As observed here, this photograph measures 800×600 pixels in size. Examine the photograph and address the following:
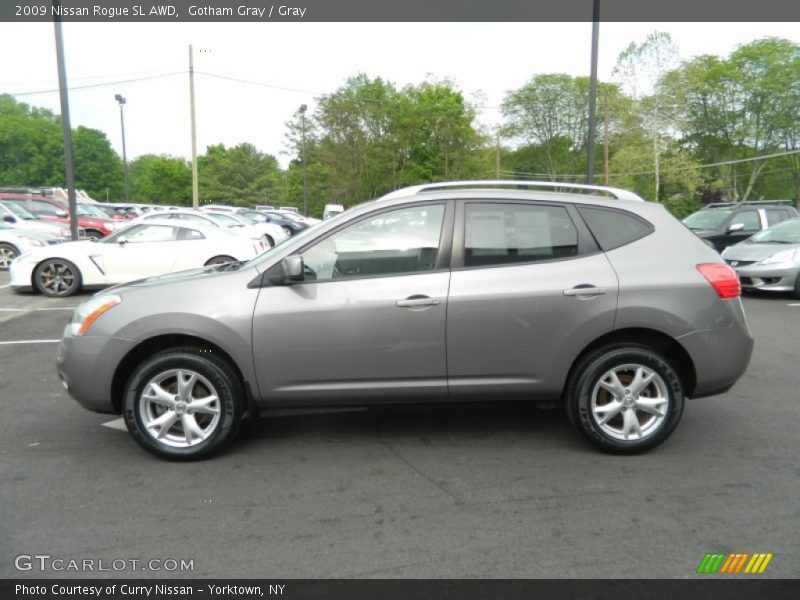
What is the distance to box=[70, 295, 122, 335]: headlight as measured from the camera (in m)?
4.02

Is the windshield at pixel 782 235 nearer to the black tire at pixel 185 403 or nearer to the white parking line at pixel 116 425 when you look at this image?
the black tire at pixel 185 403

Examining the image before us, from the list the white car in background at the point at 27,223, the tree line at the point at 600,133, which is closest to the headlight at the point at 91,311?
the white car in background at the point at 27,223

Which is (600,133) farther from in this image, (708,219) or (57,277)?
(57,277)

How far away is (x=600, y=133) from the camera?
62719mm

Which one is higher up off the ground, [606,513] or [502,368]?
[502,368]

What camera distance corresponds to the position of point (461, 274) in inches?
157

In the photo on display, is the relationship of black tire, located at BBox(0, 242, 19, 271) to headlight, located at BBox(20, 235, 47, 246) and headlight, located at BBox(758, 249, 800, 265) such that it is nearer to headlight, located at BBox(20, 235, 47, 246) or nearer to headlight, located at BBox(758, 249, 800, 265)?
headlight, located at BBox(20, 235, 47, 246)

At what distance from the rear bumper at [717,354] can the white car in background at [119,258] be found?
28.5 ft

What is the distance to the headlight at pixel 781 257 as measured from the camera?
428 inches

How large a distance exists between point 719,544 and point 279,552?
216 centimetres

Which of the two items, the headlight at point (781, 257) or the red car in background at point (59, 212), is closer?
the headlight at point (781, 257)
